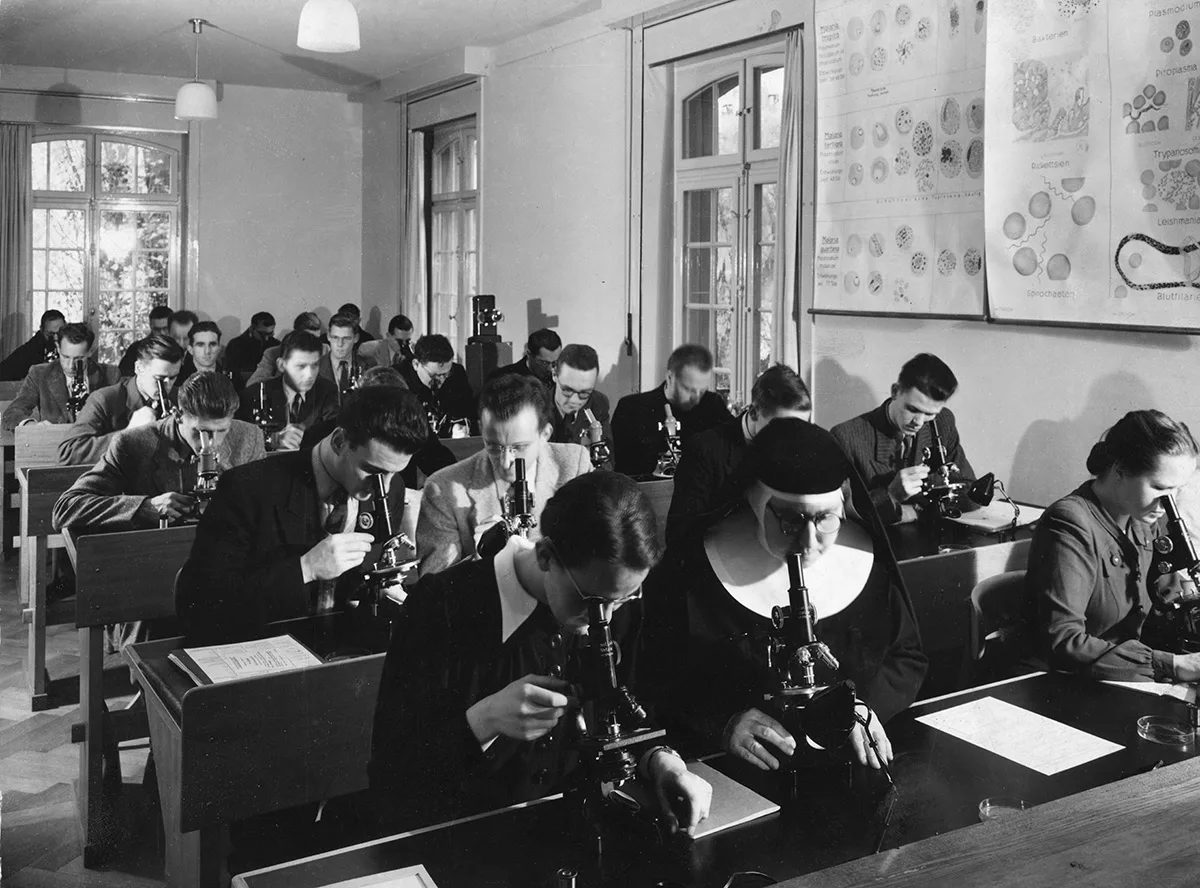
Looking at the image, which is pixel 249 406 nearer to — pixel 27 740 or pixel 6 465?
pixel 6 465

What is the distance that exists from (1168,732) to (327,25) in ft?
15.1

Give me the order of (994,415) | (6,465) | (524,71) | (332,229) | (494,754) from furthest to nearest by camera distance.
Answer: (332,229) < (524,71) < (6,465) < (994,415) < (494,754)

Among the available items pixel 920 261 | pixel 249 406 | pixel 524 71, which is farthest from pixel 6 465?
pixel 920 261

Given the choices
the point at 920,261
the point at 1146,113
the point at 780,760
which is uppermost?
the point at 1146,113

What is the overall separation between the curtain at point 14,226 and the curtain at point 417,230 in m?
3.49

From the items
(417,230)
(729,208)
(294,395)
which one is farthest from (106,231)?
(729,208)

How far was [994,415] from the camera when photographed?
5.14 metres

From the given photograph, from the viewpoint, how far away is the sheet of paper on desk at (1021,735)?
206 centimetres

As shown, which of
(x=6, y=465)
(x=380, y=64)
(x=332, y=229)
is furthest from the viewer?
(x=332, y=229)

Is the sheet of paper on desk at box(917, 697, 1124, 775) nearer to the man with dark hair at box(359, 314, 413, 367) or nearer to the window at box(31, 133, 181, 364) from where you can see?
the man with dark hair at box(359, 314, 413, 367)

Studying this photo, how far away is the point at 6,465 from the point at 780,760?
5.93 m

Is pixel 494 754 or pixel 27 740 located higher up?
pixel 494 754

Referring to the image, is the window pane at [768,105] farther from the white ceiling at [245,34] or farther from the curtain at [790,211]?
the white ceiling at [245,34]

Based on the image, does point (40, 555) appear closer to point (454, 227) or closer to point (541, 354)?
point (541, 354)
